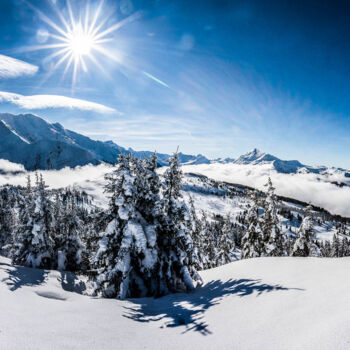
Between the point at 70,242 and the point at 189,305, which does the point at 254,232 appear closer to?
the point at 189,305

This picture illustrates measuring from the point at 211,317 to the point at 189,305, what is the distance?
2519mm

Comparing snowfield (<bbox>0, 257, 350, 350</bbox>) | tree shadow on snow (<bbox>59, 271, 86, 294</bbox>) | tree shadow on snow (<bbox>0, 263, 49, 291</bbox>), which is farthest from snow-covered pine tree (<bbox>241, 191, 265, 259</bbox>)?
tree shadow on snow (<bbox>0, 263, 49, 291</bbox>)

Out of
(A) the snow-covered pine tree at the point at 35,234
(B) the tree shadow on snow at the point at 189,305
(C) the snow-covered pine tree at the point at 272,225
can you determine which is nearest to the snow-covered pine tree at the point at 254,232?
(C) the snow-covered pine tree at the point at 272,225

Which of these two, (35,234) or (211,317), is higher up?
(35,234)

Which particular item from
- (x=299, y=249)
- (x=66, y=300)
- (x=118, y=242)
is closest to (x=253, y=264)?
(x=118, y=242)

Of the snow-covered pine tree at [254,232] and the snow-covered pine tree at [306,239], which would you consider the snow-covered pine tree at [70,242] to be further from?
the snow-covered pine tree at [306,239]

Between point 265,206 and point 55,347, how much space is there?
83.9 feet

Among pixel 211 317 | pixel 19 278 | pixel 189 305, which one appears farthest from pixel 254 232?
pixel 19 278

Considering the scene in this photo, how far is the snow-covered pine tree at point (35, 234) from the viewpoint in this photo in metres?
22.9

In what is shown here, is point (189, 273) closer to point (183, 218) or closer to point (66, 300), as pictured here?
point (183, 218)

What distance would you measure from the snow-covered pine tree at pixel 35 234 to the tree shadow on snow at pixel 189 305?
649 inches

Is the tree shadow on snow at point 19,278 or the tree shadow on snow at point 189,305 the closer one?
the tree shadow on snow at point 189,305

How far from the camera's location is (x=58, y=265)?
88.1 ft

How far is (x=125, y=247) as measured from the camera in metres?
13.1
